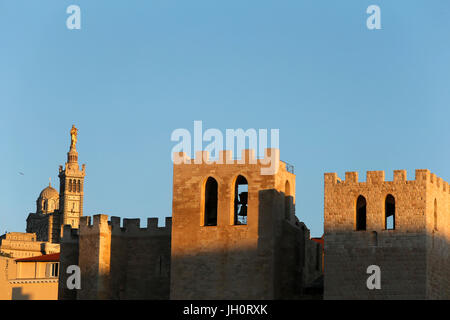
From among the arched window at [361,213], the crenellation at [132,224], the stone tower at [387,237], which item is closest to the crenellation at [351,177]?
the stone tower at [387,237]

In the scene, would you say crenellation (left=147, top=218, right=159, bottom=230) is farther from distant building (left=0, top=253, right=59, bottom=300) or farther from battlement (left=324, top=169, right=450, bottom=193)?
distant building (left=0, top=253, right=59, bottom=300)

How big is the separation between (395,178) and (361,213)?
357 centimetres

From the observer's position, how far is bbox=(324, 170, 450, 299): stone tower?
55.9m

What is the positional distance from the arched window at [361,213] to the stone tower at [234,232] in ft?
16.2

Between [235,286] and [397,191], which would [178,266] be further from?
[397,191]

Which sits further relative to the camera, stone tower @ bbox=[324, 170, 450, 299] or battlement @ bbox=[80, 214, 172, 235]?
battlement @ bbox=[80, 214, 172, 235]

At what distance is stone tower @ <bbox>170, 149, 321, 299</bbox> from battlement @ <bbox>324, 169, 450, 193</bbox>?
13.5 ft

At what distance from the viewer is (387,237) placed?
2234 inches

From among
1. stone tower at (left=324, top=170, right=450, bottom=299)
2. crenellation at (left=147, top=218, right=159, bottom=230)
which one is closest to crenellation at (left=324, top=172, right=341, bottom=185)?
stone tower at (left=324, top=170, right=450, bottom=299)

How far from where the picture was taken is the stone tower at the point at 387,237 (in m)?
55.9

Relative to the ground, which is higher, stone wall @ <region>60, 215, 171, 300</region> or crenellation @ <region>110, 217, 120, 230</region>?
crenellation @ <region>110, 217, 120, 230</region>

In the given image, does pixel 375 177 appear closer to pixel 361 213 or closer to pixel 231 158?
pixel 361 213

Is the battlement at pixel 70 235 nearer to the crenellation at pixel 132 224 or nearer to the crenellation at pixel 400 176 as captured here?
the crenellation at pixel 132 224
